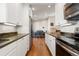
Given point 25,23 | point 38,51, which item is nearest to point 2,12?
point 38,51

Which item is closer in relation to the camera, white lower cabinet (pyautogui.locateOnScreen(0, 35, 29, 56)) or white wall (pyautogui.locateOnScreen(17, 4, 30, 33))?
white lower cabinet (pyautogui.locateOnScreen(0, 35, 29, 56))

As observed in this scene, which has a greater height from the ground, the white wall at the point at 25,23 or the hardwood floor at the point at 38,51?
the white wall at the point at 25,23

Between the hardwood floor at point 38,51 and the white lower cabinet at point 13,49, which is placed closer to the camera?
the white lower cabinet at point 13,49

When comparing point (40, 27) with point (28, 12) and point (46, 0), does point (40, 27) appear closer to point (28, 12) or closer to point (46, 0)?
point (28, 12)

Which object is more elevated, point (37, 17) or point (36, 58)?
point (37, 17)

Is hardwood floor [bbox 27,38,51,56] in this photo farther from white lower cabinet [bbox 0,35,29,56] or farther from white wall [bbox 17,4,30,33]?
white lower cabinet [bbox 0,35,29,56]

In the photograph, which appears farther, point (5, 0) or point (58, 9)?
point (58, 9)

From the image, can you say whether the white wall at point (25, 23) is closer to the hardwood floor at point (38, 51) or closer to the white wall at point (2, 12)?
the hardwood floor at point (38, 51)

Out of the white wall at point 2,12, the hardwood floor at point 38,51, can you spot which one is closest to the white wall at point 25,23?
the hardwood floor at point 38,51

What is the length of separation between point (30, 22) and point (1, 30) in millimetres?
1628

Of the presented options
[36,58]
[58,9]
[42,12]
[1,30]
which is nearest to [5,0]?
[36,58]

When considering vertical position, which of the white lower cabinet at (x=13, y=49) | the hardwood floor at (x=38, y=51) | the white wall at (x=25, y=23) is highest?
the white wall at (x=25, y=23)

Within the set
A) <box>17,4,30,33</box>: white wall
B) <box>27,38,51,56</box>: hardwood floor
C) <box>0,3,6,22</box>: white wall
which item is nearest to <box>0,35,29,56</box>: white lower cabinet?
<box>0,3,6,22</box>: white wall

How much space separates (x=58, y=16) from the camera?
3611mm
